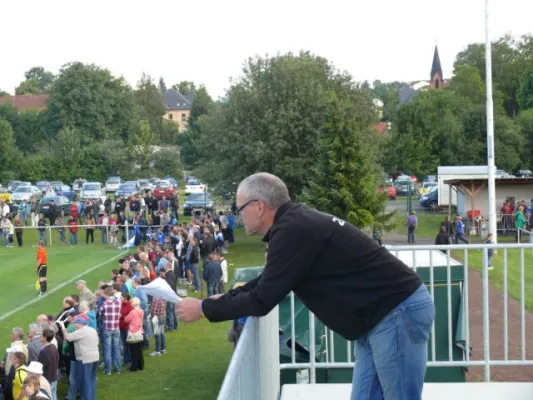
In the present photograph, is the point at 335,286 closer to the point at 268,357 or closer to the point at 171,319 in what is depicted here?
the point at 268,357

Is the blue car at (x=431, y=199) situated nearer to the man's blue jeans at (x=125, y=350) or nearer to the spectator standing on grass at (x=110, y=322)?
the man's blue jeans at (x=125, y=350)

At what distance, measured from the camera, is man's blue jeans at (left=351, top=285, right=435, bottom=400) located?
3969 millimetres

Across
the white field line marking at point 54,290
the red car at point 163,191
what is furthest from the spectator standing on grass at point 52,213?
the red car at point 163,191

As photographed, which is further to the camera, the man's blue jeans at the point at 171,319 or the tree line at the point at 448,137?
the tree line at the point at 448,137

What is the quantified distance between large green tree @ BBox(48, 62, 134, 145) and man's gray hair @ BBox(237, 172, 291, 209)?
8248cm

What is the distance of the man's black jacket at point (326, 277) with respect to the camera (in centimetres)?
374

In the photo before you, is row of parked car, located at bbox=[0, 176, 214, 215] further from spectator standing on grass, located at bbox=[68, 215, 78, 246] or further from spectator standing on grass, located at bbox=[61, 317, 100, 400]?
spectator standing on grass, located at bbox=[61, 317, 100, 400]

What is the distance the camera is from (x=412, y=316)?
3975 mm

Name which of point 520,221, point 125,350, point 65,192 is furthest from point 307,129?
point 65,192

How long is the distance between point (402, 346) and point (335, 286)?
1.59ft

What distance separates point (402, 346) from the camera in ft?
13.1

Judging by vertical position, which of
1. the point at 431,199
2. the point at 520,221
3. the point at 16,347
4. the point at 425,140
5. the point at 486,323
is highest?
the point at 425,140

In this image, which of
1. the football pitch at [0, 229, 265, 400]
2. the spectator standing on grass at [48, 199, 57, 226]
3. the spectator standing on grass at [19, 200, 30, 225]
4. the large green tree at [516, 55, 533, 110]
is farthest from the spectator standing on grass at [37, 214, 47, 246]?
the large green tree at [516, 55, 533, 110]

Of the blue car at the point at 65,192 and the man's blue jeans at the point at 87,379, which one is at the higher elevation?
the blue car at the point at 65,192
